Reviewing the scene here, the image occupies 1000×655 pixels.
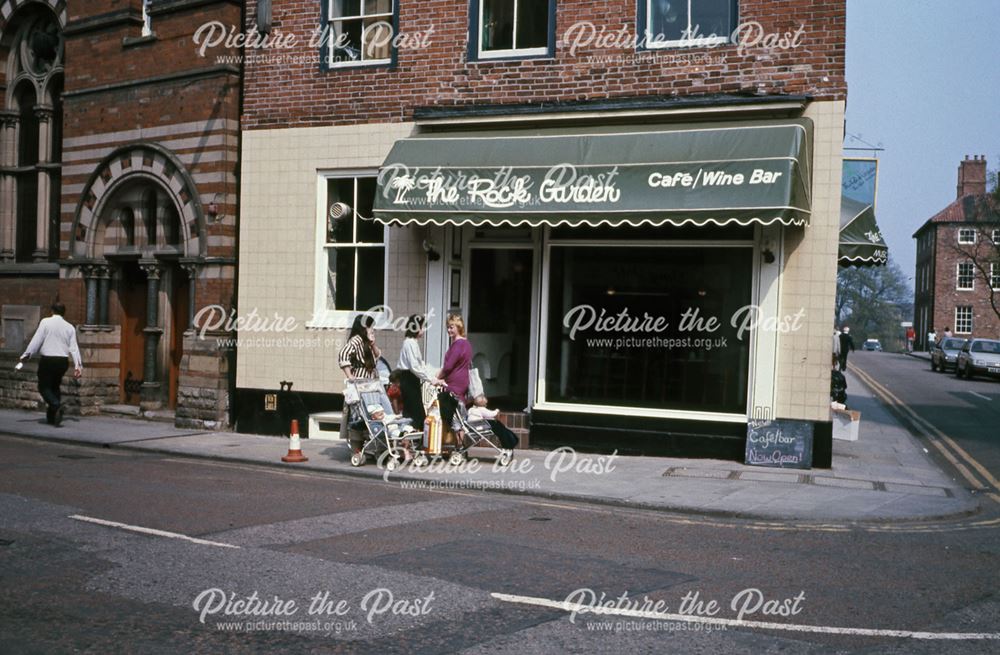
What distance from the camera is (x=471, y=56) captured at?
47.9 feet

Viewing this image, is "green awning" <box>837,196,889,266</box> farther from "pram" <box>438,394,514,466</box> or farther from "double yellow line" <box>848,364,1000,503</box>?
"pram" <box>438,394,514,466</box>

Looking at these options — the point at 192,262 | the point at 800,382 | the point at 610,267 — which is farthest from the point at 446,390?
the point at 192,262

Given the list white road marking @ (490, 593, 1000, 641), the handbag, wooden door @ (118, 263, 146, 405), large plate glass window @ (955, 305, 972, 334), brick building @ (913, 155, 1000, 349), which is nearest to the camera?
white road marking @ (490, 593, 1000, 641)

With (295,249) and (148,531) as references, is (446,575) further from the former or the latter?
(295,249)

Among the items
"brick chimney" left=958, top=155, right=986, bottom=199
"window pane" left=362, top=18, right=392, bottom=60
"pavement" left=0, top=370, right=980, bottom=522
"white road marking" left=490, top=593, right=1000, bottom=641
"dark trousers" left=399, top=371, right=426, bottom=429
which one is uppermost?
"brick chimney" left=958, top=155, right=986, bottom=199

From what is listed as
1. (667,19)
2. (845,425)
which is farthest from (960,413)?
(667,19)

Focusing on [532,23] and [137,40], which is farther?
[137,40]

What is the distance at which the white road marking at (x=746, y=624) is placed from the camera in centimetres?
570

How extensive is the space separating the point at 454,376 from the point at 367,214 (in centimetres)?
397

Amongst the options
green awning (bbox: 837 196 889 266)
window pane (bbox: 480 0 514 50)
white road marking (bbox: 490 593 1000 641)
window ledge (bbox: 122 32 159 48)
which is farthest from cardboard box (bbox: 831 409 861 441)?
Result: window ledge (bbox: 122 32 159 48)

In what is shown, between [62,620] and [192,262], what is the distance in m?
11.2

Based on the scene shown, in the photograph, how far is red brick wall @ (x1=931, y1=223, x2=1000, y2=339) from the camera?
74.9 m

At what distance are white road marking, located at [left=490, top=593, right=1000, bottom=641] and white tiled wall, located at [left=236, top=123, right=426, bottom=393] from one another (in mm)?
8983

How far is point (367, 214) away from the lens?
15.4 meters
